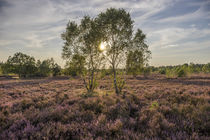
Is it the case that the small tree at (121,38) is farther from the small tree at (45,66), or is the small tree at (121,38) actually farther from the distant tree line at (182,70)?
the small tree at (45,66)

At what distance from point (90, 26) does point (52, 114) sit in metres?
11.6

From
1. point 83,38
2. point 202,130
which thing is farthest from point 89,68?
point 202,130

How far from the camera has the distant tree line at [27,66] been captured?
59.4 metres

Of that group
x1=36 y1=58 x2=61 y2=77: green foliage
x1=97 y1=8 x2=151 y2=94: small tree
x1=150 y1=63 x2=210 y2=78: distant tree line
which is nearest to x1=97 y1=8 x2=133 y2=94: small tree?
x1=97 y1=8 x2=151 y2=94: small tree

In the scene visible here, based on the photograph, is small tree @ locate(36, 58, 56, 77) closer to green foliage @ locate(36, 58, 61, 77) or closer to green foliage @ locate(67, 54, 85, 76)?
green foliage @ locate(36, 58, 61, 77)

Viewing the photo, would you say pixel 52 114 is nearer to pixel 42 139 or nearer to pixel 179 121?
pixel 42 139

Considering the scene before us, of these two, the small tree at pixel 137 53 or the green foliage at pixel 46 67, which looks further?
the green foliage at pixel 46 67

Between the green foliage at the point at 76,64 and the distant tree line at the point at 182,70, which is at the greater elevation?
the green foliage at the point at 76,64

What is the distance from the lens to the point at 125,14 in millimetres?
12992

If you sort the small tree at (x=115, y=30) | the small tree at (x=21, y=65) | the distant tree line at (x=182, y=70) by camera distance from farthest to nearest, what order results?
the small tree at (x=21, y=65) → the distant tree line at (x=182, y=70) → the small tree at (x=115, y=30)

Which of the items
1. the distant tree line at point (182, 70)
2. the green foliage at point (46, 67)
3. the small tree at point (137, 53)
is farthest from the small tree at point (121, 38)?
the green foliage at point (46, 67)

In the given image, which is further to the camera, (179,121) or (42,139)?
(179,121)

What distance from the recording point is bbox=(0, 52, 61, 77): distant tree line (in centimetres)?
5935

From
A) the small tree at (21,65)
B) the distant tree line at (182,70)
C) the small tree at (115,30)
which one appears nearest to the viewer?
the small tree at (115,30)
